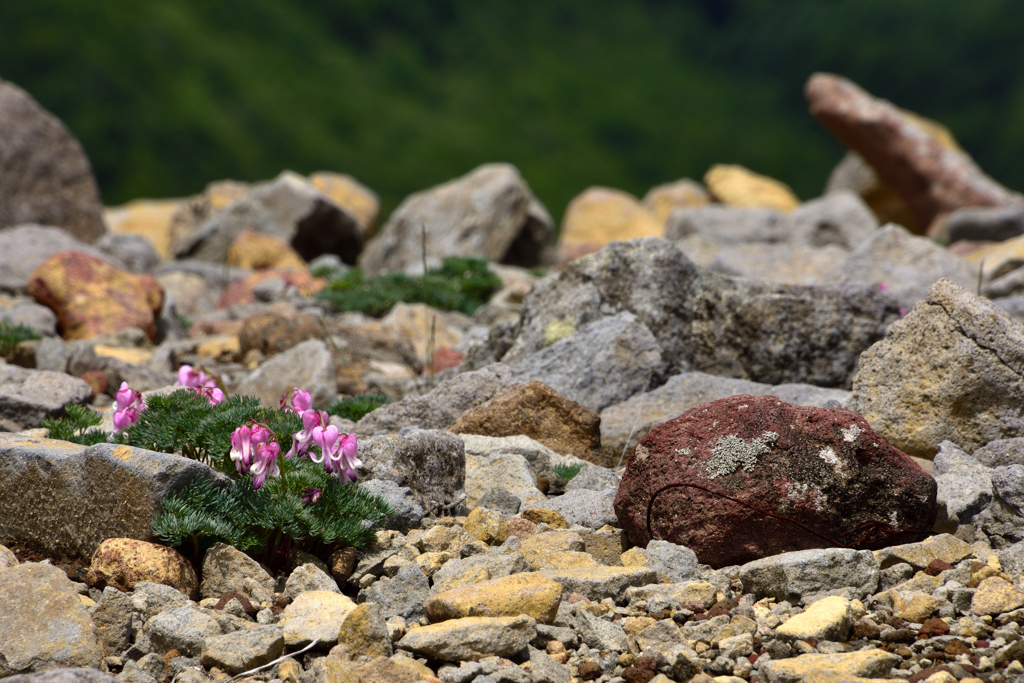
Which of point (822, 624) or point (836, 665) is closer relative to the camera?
point (836, 665)

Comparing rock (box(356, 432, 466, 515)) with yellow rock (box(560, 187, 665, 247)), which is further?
yellow rock (box(560, 187, 665, 247))

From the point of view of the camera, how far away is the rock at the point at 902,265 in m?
8.79

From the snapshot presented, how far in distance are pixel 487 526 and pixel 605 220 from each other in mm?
16173

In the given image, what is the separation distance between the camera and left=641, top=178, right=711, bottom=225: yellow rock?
24.2m

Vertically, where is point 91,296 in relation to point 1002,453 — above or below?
below

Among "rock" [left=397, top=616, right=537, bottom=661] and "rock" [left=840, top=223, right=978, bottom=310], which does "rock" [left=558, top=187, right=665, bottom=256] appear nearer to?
"rock" [left=840, top=223, right=978, bottom=310]

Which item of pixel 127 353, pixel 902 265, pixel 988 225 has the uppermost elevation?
pixel 988 225

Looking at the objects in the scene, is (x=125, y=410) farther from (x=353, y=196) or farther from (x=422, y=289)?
(x=353, y=196)

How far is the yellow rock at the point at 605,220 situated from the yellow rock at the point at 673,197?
336cm

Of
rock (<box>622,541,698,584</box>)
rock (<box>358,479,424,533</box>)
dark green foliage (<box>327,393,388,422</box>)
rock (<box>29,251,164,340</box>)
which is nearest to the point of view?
rock (<box>622,541,698,584</box>)

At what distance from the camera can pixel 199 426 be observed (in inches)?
163

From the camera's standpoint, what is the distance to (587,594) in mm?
3637

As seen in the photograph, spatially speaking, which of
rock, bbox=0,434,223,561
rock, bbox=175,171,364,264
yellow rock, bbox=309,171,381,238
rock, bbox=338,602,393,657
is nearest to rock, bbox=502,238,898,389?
rock, bbox=0,434,223,561

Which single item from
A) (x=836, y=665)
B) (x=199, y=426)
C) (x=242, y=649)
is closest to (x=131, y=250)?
(x=199, y=426)
